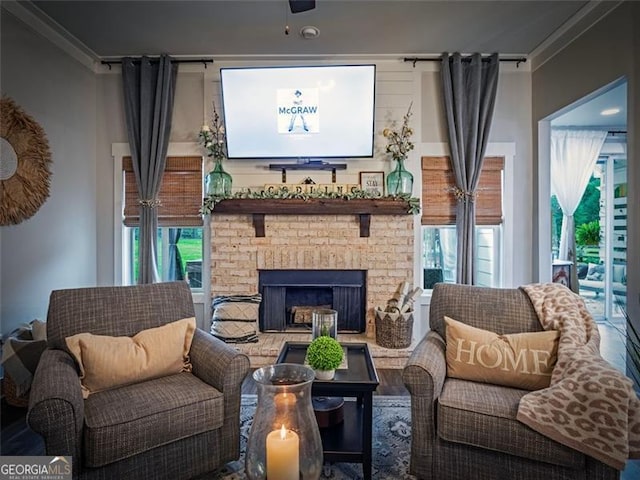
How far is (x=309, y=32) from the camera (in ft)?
10.7

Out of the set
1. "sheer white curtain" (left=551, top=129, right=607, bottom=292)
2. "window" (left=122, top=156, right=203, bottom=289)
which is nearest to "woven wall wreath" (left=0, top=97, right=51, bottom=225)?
"window" (left=122, top=156, right=203, bottom=289)

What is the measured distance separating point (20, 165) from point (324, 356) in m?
2.81

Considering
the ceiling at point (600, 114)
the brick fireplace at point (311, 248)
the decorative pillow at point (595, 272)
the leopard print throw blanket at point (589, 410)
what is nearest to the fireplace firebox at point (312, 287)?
the brick fireplace at point (311, 248)

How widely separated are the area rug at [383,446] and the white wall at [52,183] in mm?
1971

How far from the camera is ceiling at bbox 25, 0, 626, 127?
2.88 metres

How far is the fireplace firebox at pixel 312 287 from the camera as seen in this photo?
373cm

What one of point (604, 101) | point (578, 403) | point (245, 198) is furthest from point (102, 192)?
point (604, 101)

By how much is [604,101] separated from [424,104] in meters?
1.97

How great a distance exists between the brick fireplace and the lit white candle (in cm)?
271

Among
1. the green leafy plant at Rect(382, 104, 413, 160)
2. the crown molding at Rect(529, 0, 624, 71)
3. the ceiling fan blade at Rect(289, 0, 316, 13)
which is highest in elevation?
the crown molding at Rect(529, 0, 624, 71)

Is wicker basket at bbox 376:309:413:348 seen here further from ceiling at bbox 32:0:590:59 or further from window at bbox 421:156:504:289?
ceiling at bbox 32:0:590:59

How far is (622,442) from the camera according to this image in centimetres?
141

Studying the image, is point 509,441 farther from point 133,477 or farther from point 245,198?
point 245,198

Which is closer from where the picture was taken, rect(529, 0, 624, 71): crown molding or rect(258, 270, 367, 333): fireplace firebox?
rect(529, 0, 624, 71): crown molding
